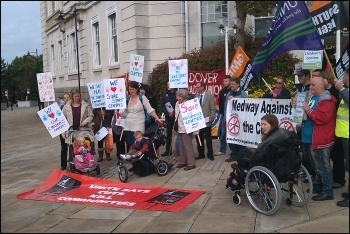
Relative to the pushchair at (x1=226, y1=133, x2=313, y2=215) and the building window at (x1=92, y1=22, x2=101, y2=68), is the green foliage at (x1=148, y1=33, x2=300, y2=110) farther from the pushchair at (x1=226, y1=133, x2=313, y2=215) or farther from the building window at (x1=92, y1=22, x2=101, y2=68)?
the pushchair at (x1=226, y1=133, x2=313, y2=215)

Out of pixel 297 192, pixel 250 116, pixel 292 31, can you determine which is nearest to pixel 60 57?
pixel 250 116

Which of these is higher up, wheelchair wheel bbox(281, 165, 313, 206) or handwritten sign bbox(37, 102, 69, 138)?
handwritten sign bbox(37, 102, 69, 138)

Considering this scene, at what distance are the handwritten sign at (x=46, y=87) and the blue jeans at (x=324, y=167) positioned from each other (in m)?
5.89

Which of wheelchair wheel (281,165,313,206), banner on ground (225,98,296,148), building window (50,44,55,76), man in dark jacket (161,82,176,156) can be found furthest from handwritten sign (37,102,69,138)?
building window (50,44,55,76)

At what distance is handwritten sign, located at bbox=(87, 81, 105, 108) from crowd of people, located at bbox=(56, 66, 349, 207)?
0.29 meters

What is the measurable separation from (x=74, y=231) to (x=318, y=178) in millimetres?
3653

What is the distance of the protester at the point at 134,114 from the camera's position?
818 cm

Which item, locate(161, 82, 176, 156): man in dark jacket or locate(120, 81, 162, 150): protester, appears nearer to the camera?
locate(120, 81, 162, 150): protester

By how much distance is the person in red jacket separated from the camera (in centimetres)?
567

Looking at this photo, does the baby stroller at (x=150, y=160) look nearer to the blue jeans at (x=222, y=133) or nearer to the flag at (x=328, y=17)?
the blue jeans at (x=222, y=133)

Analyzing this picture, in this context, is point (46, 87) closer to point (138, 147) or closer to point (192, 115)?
point (138, 147)

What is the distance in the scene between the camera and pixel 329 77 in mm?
6121

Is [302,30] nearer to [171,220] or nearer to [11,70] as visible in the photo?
[171,220]

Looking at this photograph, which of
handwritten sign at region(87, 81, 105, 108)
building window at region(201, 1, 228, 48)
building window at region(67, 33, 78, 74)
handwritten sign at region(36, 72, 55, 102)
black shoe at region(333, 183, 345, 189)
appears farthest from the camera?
building window at region(67, 33, 78, 74)
